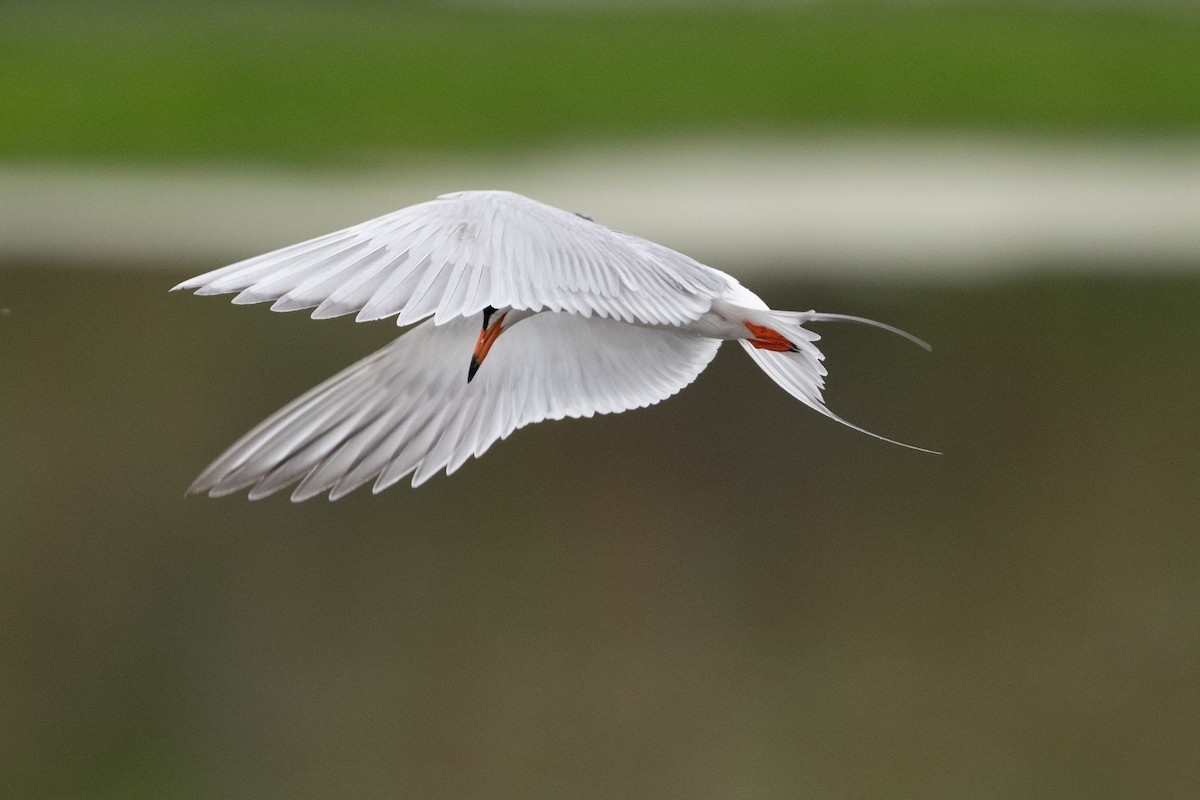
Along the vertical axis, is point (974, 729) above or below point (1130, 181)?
below

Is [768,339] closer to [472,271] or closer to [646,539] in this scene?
[472,271]

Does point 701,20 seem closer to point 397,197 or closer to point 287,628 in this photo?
point 397,197

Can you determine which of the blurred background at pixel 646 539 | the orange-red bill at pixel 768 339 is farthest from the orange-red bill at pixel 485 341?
the blurred background at pixel 646 539

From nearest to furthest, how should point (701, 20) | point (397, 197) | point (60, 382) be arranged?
1. point (60, 382)
2. point (397, 197)
3. point (701, 20)

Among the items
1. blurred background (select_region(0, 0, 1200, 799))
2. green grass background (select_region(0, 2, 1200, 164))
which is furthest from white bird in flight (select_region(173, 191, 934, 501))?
green grass background (select_region(0, 2, 1200, 164))

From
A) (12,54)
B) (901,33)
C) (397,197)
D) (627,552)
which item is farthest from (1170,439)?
(12,54)

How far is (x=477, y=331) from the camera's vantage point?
64.6 inches

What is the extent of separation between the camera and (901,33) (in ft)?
14.5

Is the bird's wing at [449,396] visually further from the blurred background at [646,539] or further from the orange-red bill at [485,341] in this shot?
the blurred background at [646,539]

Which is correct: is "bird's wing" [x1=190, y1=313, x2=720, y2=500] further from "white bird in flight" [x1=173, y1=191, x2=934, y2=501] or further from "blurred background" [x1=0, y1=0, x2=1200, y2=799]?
"blurred background" [x1=0, y1=0, x2=1200, y2=799]

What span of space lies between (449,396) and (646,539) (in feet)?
6.17

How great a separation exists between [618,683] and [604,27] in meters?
2.08

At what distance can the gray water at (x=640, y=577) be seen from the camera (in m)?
3.30

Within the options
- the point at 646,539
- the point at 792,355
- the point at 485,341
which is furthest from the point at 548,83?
the point at 485,341
